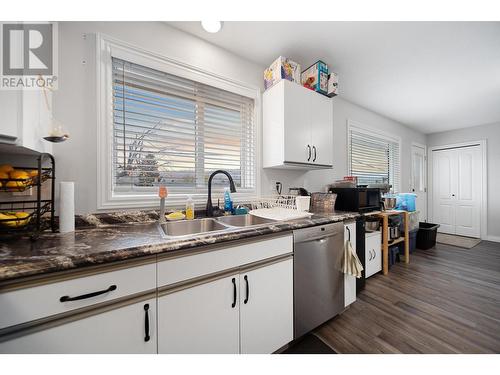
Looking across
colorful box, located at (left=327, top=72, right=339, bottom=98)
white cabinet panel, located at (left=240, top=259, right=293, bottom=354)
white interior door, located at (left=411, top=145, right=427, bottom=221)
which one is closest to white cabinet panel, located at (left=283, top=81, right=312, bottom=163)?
colorful box, located at (left=327, top=72, right=339, bottom=98)

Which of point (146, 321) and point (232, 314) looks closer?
point (146, 321)

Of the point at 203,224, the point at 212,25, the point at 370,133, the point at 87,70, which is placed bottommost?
the point at 203,224

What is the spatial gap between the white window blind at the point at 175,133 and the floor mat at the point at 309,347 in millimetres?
1325

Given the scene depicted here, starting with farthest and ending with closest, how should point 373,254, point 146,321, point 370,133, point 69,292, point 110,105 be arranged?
point 370,133
point 373,254
point 110,105
point 146,321
point 69,292

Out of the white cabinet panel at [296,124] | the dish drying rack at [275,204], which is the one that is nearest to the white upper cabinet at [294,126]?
the white cabinet panel at [296,124]

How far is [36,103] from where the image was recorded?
3.12 ft

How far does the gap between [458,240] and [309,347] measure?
474cm

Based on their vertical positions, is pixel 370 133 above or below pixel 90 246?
above

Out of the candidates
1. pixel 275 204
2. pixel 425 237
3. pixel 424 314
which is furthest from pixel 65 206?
pixel 425 237

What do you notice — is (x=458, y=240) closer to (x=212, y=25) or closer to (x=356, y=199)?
(x=356, y=199)

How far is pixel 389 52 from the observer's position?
1883 mm
